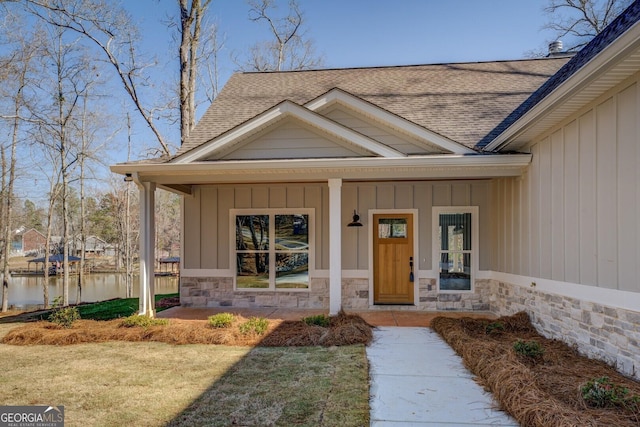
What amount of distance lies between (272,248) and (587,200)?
224 inches

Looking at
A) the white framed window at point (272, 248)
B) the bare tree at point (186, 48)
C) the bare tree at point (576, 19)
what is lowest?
the white framed window at point (272, 248)

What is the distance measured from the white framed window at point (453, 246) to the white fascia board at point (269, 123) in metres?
2.46

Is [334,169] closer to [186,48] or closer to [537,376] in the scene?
[537,376]

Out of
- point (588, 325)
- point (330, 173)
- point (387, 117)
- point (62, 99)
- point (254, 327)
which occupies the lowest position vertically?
point (254, 327)

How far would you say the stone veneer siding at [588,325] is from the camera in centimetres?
387

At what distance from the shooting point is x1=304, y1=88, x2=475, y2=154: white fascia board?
6.45 meters

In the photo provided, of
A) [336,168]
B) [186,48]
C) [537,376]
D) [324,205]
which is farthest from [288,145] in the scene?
[186,48]

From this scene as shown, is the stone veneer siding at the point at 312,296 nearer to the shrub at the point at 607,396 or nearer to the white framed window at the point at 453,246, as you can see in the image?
the white framed window at the point at 453,246

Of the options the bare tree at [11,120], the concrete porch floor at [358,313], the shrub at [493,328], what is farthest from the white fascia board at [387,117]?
the bare tree at [11,120]

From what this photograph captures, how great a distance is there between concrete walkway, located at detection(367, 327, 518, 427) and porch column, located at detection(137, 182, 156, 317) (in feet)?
13.2

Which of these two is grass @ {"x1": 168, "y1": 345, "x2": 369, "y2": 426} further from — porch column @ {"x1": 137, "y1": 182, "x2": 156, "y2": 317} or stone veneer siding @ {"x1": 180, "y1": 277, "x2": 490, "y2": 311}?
stone veneer siding @ {"x1": 180, "y1": 277, "x2": 490, "y2": 311}

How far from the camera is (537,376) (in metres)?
3.94

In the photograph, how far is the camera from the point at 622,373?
156 inches

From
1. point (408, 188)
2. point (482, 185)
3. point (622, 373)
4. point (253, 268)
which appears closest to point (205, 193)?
point (253, 268)
